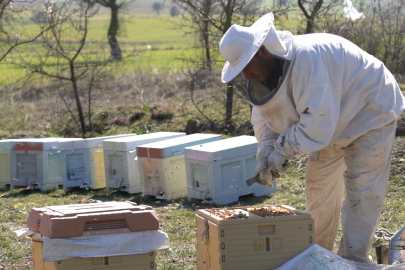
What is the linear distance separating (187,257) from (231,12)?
617 centimetres

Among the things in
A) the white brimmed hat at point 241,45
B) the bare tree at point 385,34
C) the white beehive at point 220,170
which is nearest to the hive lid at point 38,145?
the white beehive at point 220,170

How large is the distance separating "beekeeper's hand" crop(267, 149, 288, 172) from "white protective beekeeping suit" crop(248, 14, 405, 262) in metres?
0.05

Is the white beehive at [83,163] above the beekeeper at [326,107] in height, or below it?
below

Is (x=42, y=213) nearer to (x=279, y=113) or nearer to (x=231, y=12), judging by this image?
(x=279, y=113)

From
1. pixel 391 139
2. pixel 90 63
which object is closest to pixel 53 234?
pixel 391 139

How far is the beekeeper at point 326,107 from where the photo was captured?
372 centimetres

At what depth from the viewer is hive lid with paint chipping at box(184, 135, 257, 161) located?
6660 mm

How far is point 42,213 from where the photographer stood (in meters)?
3.69

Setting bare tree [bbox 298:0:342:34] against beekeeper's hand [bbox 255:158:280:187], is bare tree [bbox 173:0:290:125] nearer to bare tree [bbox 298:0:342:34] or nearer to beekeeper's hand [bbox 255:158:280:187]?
bare tree [bbox 298:0:342:34]

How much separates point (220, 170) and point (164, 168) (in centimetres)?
72

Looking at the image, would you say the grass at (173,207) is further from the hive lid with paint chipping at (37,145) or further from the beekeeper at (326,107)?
the beekeeper at (326,107)

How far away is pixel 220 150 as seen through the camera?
6668mm

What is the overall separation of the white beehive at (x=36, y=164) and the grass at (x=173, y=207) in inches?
5.4

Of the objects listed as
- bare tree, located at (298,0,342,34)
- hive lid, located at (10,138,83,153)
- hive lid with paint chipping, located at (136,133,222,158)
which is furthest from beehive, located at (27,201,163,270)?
bare tree, located at (298,0,342,34)
